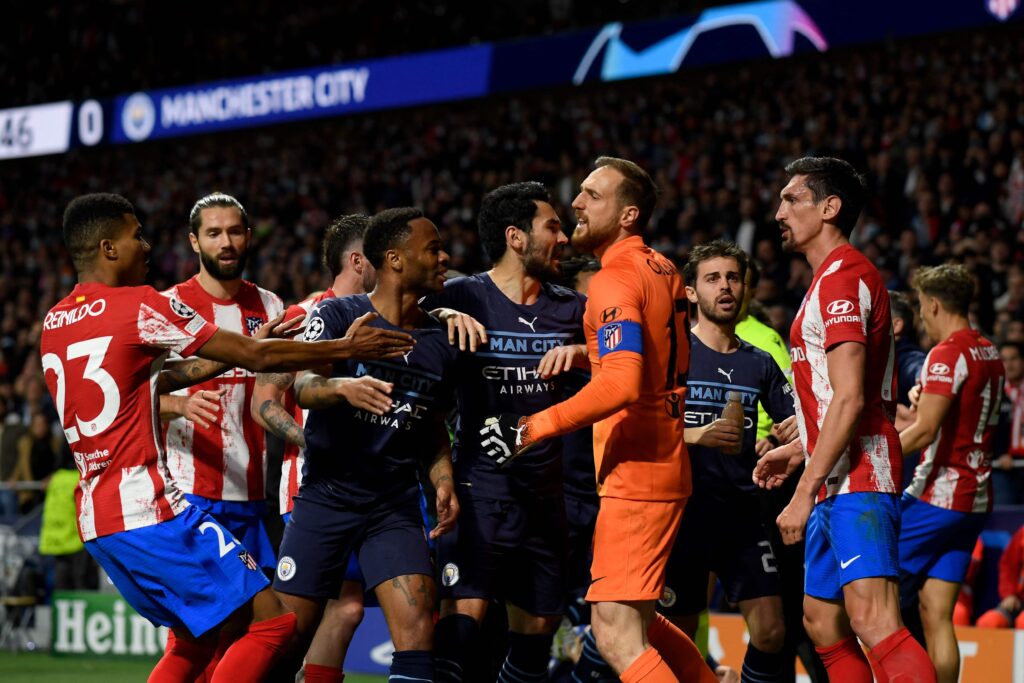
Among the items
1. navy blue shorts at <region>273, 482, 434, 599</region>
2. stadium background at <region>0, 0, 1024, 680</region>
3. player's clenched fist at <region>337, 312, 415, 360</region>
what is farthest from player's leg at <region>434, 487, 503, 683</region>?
stadium background at <region>0, 0, 1024, 680</region>

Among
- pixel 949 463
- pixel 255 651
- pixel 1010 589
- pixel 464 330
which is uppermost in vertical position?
pixel 464 330

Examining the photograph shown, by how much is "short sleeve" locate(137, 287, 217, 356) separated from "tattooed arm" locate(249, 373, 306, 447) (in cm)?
102

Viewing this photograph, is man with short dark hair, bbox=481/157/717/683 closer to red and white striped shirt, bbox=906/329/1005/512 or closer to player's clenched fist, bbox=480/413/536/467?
player's clenched fist, bbox=480/413/536/467

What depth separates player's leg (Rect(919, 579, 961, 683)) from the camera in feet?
20.6

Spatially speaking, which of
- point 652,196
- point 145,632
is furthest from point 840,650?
point 145,632

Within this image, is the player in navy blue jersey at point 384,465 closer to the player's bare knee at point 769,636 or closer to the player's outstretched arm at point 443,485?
the player's outstretched arm at point 443,485

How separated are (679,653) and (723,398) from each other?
1.52 m

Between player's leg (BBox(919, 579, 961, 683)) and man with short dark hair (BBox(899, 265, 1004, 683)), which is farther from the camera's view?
man with short dark hair (BBox(899, 265, 1004, 683))

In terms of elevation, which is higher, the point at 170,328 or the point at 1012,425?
the point at 170,328

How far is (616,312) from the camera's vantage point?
15.4 ft

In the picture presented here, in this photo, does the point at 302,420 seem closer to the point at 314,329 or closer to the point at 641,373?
the point at 314,329

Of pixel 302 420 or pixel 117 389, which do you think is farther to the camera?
pixel 302 420

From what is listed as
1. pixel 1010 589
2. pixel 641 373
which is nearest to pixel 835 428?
pixel 641 373

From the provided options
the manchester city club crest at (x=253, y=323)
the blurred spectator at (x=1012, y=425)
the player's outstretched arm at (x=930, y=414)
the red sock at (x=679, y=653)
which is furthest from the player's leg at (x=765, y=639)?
the blurred spectator at (x=1012, y=425)
